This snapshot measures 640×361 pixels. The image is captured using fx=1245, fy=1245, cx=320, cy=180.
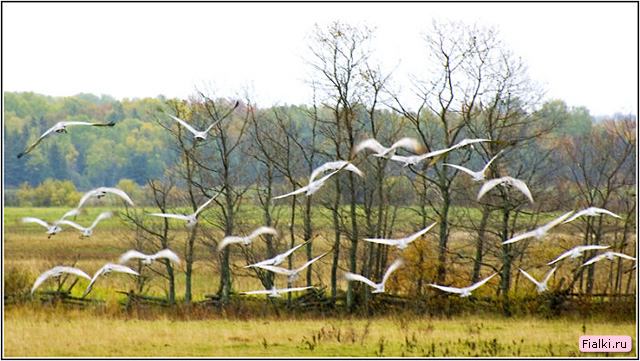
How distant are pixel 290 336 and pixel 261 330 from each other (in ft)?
4.93

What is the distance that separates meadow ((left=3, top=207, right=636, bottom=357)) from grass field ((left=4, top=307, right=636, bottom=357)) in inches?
0.8

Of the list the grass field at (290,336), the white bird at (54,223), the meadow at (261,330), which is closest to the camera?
the white bird at (54,223)

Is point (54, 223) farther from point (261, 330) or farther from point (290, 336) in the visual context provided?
point (261, 330)

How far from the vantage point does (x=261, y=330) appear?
26125 mm

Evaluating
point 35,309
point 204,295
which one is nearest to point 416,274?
point 204,295

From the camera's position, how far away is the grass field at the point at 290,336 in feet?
74.5

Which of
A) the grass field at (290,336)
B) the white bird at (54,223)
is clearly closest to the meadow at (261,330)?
the grass field at (290,336)

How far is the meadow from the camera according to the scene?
22.8 metres

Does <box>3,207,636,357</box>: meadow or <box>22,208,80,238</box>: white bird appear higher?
<box>22,208,80,238</box>: white bird

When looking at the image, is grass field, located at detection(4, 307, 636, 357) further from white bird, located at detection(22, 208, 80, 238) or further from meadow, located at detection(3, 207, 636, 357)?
white bird, located at detection(22, 208, 80, 238)

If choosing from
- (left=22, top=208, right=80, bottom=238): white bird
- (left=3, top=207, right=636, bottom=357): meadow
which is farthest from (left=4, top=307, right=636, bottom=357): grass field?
(left=22, top=208, right=80, bottom=238): white bird

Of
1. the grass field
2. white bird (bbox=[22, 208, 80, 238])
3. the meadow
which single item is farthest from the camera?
the meadow

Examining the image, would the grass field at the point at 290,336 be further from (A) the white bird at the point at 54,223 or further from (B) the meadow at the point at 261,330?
(A) the white bird at the point at 54,223

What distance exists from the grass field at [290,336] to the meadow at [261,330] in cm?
2
